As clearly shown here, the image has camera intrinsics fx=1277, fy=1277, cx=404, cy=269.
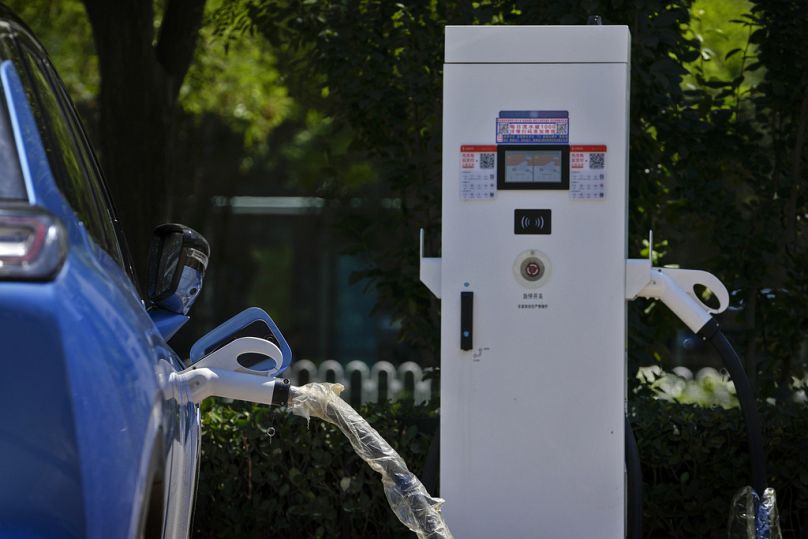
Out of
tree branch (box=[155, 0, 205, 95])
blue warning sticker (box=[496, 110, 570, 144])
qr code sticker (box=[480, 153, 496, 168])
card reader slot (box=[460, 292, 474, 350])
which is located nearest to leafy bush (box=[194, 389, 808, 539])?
card reader slot (box=[460, 292, 474, 350])

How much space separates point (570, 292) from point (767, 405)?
177cm

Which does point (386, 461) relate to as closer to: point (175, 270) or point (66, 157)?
point (175, 270)

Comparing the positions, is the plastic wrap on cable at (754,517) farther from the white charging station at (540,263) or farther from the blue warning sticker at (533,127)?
the blue warning sticker at (533,127)

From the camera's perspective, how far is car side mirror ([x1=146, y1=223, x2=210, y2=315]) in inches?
149

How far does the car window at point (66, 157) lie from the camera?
2.51 meters

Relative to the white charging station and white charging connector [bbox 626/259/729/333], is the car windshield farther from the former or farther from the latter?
white charging connector [bbox 626/259/729/333]

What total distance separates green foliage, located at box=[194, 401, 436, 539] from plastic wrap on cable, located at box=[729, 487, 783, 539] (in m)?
1.50

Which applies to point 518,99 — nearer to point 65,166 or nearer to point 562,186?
point 562,186

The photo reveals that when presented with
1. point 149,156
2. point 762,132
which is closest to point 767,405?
point 762,132

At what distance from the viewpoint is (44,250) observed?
199cm

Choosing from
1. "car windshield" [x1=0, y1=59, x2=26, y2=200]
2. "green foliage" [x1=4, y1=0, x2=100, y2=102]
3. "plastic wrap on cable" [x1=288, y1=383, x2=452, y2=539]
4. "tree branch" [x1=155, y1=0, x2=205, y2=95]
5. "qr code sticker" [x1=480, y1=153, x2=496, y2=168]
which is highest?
"green foliage" [x1=4, y1=0, x2=100, y2=102]

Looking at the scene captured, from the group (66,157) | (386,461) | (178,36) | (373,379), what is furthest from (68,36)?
(66,157)

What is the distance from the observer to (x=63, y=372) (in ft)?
6.57

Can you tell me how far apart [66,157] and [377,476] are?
3.27 metres
